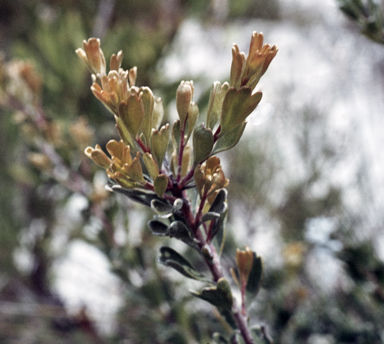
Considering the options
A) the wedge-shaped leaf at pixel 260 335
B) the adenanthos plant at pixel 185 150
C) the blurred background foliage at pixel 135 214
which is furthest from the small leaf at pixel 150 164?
the blurred background foliage at pixel 135 214

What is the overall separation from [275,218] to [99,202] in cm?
65

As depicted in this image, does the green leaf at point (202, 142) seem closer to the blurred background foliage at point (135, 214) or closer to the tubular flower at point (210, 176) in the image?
the tubular flower at point (210, 176)

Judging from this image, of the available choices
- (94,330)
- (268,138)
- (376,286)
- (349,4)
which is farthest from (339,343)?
(268,138)

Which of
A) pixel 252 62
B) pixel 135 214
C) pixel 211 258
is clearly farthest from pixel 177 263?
pixel 135 214

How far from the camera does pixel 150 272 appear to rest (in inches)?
19.7

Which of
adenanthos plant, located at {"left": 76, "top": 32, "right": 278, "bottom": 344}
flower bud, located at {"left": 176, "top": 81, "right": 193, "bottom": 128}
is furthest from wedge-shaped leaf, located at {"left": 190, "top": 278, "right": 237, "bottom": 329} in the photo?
flower bud, located at {"left": 176, "top": 81, "right": 193, "bottom": 128}

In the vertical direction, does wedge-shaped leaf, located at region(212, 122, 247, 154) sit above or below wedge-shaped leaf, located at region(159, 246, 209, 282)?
above

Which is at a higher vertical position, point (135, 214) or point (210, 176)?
point (135, 214)

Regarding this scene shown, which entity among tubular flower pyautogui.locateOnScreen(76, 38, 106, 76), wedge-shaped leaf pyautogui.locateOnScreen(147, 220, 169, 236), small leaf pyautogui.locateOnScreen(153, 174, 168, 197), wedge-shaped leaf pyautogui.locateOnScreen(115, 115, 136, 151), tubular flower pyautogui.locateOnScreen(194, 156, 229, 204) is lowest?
wedge-shaped leaf pyautogui.locateOnScreen(147, 220, 169, 236)

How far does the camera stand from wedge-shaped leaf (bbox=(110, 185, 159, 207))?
177 mm

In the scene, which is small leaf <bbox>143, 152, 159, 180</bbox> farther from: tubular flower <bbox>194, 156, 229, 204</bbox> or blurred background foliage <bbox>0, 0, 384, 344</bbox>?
blurred background foliage <bbox>0, 0, 384, 344</bbox>

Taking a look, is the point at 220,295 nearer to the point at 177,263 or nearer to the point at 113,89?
the point at 177,263

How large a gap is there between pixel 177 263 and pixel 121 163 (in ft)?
0.24

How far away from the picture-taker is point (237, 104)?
16 centimetres
